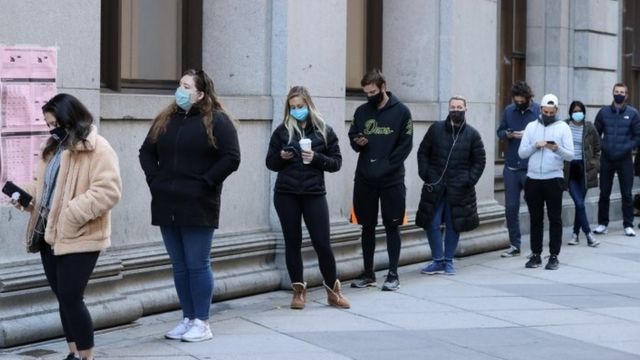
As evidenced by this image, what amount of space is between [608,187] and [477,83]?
11.1 feet

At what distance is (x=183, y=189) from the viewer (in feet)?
27.8

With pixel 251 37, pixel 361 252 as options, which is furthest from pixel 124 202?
pixel 361 252

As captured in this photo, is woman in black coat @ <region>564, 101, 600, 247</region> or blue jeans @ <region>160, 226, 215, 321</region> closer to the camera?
blue jeans @ <region>160, 226, 215, 321</region>

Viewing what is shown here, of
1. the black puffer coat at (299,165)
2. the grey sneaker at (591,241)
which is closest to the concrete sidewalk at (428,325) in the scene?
the black puffer coat at (299,165)

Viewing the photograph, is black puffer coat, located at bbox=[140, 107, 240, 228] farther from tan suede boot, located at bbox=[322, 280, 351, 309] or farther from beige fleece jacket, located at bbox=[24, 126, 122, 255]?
tan suede boot, located at bbox=[322, 280, 351, 309]

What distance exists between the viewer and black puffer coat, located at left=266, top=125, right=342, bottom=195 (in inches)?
390

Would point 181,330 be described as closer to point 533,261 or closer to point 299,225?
point 299,225

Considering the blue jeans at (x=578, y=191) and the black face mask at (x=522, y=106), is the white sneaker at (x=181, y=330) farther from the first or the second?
the blue jeans at (x=578, y=191)

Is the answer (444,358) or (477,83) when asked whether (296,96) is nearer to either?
(444,358)

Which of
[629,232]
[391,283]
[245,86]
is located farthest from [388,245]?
[629,232]

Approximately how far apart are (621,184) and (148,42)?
8.48 meters

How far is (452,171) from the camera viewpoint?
40.6ft

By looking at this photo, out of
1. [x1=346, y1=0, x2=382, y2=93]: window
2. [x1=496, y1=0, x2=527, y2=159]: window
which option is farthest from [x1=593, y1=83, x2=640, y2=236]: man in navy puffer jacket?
[x1=346, y1=0, x2=382, y2=93]: window

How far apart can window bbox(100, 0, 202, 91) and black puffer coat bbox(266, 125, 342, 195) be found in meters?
1.37
